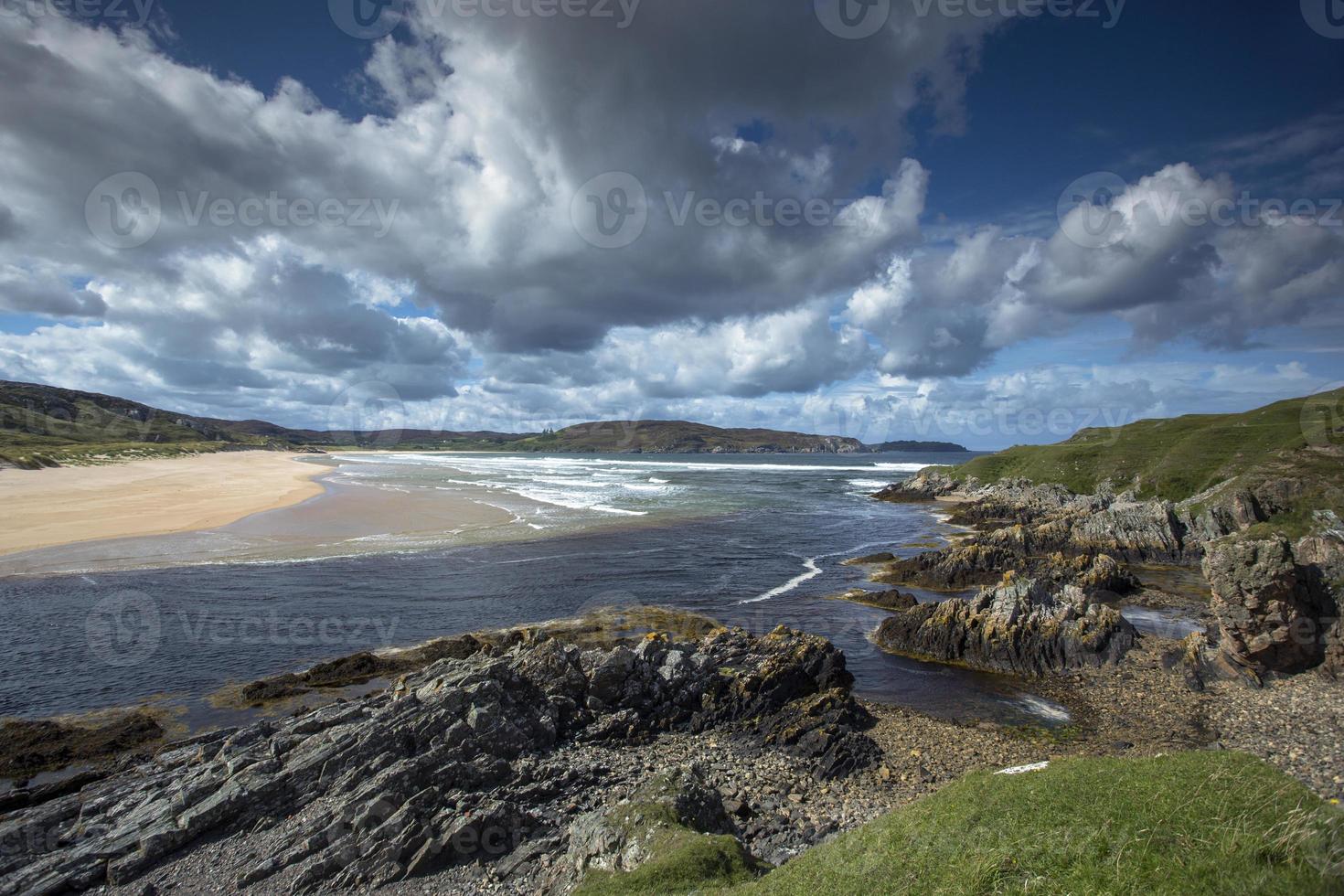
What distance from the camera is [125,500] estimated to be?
67500 millimetres

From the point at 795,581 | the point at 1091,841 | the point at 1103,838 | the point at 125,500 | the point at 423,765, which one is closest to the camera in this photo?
the point at 1091,841

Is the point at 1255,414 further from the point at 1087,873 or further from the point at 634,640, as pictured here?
the point at 1087,873

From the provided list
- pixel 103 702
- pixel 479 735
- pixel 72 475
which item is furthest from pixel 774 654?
pixel 72 475

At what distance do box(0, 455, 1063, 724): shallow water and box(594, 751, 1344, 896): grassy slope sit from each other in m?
12.8

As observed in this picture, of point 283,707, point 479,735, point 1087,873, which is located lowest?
point 283,707

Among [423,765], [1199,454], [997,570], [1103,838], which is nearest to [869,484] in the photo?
[1199,454]

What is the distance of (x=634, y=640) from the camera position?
29625 millimetres

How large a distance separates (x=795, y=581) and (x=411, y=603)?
26.6 metres

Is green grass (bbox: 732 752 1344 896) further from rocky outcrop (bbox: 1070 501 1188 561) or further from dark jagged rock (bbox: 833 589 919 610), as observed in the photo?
rocky outcrop (bbox: 1070 501 1188 561)

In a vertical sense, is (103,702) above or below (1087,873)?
below

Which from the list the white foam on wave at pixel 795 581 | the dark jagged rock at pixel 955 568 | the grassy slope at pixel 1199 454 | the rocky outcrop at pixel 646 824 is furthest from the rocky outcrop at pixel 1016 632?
the grassy slope at pixel 1199 454

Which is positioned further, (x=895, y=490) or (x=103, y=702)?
(x=895, y=490)

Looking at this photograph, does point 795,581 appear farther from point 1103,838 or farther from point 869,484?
point 869,484

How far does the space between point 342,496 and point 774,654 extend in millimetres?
77031
